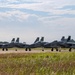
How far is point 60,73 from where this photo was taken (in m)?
12.2

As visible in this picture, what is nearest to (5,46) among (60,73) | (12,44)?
(12,44)

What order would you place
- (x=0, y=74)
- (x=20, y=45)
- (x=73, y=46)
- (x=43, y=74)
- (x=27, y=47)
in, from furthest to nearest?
(x=20, y=45)
(x=27, y=47)
(x=73, y=46)
(x=43, y=74)
(x=0, y=74)

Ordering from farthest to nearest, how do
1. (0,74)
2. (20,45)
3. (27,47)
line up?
1. (20,45)
2. (27,47)
3. (0,74)

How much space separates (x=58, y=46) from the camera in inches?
3647

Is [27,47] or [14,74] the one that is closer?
[14,74]

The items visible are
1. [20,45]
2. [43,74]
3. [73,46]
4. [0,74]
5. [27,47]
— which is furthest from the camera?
[20,45]

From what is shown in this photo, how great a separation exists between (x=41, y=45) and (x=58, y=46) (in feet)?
25.2

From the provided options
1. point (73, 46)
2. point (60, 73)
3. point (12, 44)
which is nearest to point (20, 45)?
point (12, 44)

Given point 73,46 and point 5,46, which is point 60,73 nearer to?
point 73,46

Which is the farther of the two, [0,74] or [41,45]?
[41,45]

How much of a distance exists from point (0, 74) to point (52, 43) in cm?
8441

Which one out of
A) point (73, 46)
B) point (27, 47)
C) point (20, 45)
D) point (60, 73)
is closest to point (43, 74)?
point (60, 73)

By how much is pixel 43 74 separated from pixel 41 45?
86560 mm

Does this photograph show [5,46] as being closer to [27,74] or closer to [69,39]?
[69,39]
